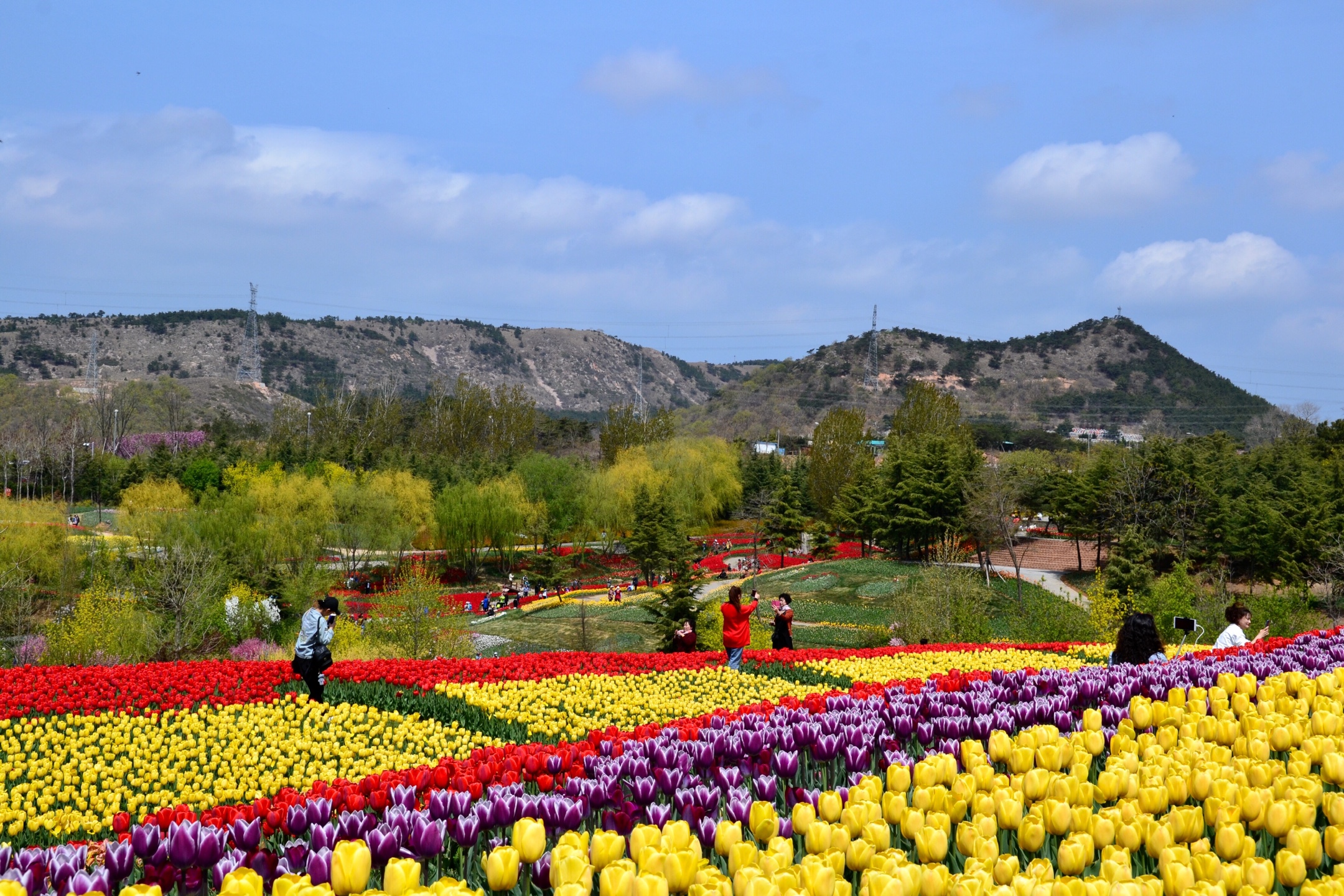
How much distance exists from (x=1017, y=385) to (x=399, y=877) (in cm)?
16043

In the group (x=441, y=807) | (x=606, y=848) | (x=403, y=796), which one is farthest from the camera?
(x=403, y=796)

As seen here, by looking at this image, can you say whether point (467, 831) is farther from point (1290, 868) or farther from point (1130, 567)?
point (1130, 567)

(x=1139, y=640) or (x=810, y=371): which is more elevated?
(x=810, y=371)

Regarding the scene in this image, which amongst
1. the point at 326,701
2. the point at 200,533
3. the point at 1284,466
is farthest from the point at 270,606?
the point at 1284,466

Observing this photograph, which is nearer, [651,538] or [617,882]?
[617,882]

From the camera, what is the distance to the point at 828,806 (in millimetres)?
2932

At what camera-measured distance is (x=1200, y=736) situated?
3.87 m

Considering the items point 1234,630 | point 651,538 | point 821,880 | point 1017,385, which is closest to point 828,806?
point 821,880

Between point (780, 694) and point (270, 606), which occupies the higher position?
point (780, 694)

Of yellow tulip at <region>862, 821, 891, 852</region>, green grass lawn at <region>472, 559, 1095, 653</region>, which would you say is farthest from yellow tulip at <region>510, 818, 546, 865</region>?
green grass lawn at <region>472, 559, 1095, 653</region>

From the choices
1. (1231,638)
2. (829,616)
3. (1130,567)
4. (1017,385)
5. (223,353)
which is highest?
(223,353)

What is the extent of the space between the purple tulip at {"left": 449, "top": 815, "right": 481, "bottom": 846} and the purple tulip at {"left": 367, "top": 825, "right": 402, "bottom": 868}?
180 mm

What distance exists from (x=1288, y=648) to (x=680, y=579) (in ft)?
45.0

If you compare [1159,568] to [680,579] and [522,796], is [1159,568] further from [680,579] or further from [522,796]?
[522,796]
